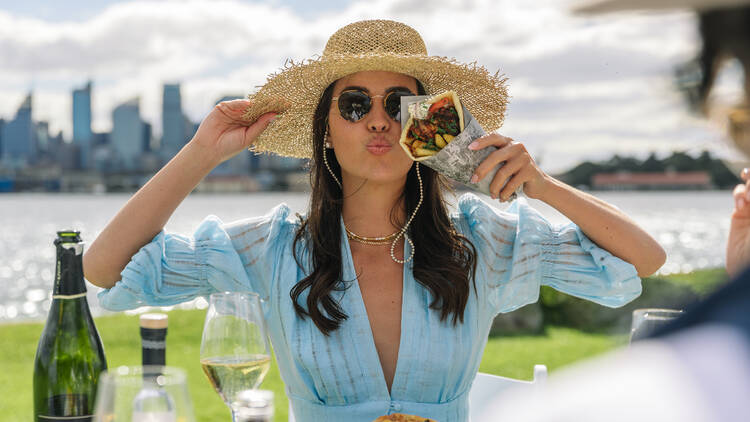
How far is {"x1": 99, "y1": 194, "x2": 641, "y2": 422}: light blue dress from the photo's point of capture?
9.43 feet

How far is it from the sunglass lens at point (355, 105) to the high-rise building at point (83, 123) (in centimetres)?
6598

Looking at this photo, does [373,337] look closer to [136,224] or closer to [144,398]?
[136,224]

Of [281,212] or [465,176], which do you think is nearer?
[465,176]

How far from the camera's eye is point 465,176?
106 inches

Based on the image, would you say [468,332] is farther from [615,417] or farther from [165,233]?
[615,417]

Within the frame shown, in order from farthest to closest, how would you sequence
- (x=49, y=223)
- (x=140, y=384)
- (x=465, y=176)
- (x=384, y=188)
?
(x=49, y=223) → (x=384, y=188) → (x=465, y=176) → (x=140, y=384)

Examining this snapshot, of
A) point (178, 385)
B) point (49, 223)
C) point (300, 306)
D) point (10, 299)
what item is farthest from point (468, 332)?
point (49, 223)

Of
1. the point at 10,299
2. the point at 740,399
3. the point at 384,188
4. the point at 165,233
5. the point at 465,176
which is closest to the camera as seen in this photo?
the point at 740,399

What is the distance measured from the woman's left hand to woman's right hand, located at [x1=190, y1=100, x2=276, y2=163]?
1070mm

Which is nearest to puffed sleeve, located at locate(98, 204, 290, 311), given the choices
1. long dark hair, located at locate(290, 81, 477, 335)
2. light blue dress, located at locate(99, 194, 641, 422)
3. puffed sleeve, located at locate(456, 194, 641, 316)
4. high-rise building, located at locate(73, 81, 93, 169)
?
light blue dress, located at locate(99, 194, 641, 422)

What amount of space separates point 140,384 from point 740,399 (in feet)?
3.04

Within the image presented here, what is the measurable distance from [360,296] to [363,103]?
827mm

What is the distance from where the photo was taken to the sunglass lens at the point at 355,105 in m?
3.05

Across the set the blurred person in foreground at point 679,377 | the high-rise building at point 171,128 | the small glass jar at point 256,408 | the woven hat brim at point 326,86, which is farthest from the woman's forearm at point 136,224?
the high-rise building at point 171,128
